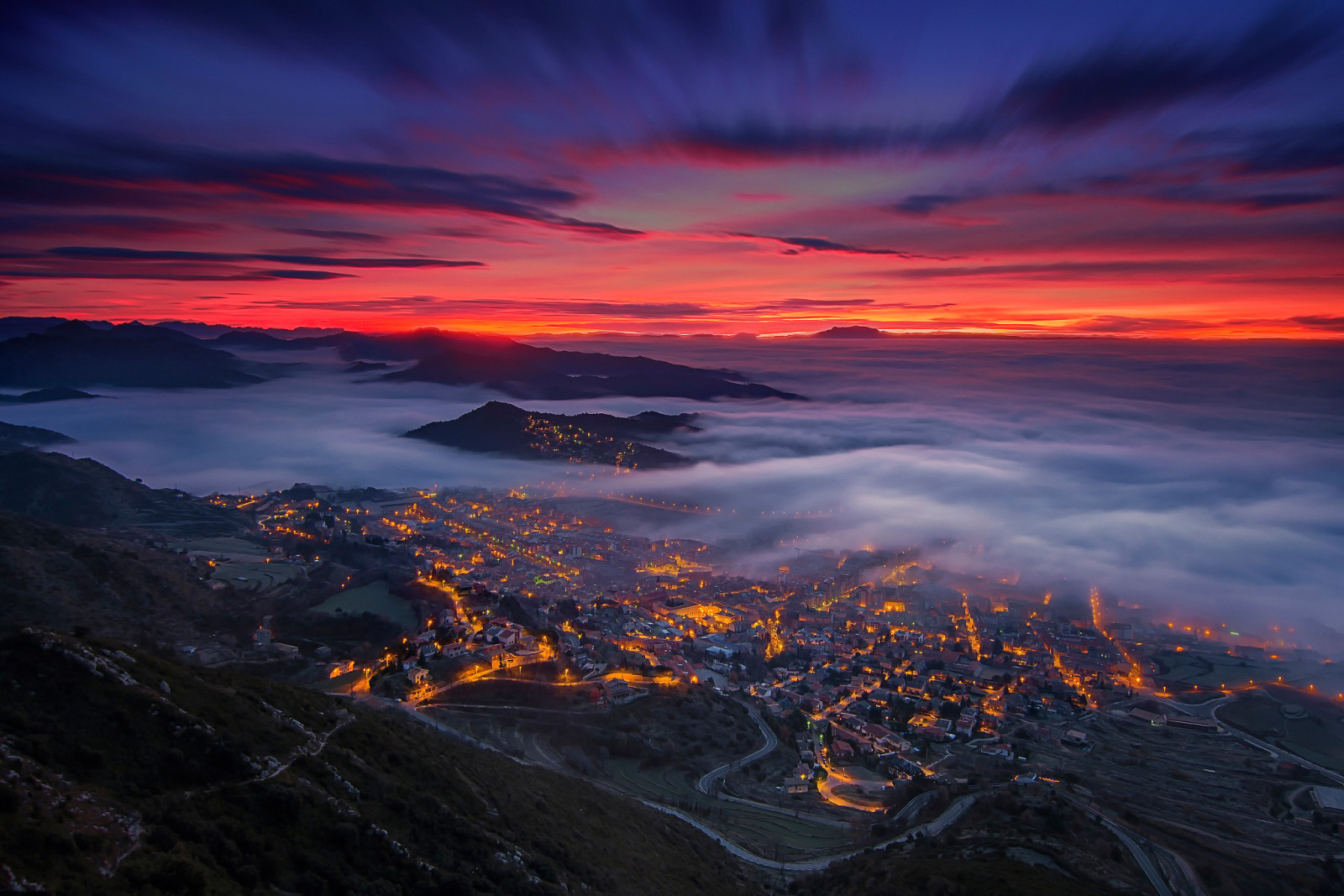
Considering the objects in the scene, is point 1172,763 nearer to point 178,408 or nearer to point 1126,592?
point 1126,592

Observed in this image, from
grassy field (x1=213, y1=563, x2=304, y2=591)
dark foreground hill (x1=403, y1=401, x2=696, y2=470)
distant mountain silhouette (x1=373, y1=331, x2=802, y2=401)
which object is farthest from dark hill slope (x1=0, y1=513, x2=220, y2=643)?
distant mountain silhouette (x1=373, y1=331, x2=802, y2=401)

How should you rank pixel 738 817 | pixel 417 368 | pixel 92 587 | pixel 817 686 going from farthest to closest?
pixel 417 368 → pixel 817 686 → pixel 92 587 → pixel 738 817

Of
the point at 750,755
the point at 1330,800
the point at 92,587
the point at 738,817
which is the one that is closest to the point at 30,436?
the point at 92,587

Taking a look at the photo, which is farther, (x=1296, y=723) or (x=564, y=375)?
(x=564, y=375)

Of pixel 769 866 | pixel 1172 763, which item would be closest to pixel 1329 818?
pixel 1172 763

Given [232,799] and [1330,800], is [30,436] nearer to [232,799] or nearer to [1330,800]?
[232,799]

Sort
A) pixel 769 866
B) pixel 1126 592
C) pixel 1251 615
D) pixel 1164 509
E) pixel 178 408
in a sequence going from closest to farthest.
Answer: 1. pixel 769 866
2. pixel 1251 615
3. pixel 1126 592
4. pixel 1164 509
5. pixel 178 408

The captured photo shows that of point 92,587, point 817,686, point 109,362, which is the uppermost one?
point 109,362
